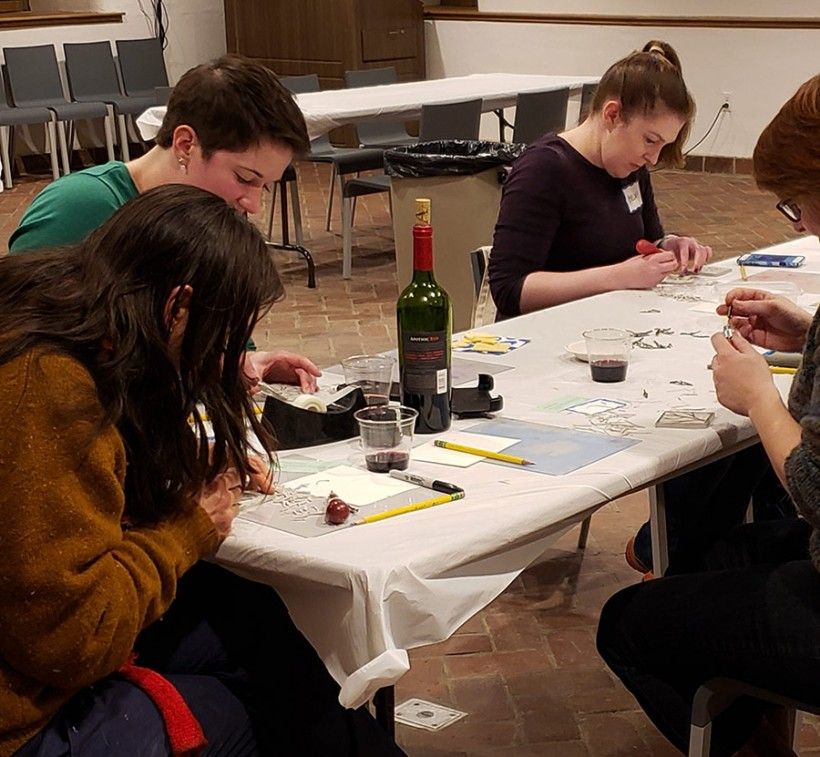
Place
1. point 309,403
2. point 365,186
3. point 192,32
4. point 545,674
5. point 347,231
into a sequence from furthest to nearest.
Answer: point 192,32 → point 347,231 → point 365,186 → point 545,674 → point 309,403

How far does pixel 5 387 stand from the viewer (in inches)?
56.1

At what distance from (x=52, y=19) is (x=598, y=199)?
8010 mm

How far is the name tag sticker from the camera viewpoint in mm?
3271

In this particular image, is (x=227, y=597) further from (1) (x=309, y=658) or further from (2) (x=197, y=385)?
(2) (x=197, y=385)

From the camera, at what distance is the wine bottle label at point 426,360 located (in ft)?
6.80

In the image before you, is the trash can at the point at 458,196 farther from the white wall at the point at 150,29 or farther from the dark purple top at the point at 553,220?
the white wall at the point at 150,29

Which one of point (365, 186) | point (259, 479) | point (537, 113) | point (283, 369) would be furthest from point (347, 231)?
point (259, 479)

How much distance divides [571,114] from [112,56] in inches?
141

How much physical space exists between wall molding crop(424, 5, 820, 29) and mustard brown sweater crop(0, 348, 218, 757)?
837 centimetres

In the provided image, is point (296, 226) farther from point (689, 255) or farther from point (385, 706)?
point (385, 706)

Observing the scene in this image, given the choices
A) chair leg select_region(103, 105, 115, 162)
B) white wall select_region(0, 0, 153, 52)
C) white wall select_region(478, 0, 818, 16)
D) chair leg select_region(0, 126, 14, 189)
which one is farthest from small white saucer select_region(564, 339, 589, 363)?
white wall select_region(0, 0, 153, 52)

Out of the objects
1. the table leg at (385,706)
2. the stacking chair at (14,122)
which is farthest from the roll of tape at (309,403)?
the stacking chair at (14,122)

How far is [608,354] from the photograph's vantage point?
239 cm

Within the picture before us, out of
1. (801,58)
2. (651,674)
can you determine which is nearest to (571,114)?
(801,58)
